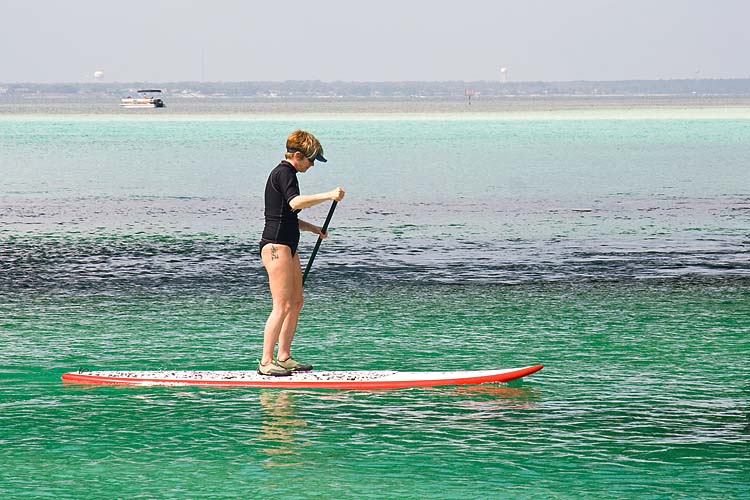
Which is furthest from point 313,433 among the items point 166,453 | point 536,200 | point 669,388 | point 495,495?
point 536,200

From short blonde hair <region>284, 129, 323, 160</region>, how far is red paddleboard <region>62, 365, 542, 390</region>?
1.71 m

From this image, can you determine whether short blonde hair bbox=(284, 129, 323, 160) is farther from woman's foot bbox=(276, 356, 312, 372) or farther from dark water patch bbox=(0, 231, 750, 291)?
dark water patch bbox=(0, 231, 750, 291)

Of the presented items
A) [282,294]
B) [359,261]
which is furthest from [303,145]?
[359,261]

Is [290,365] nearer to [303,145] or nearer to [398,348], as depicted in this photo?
[303,145]

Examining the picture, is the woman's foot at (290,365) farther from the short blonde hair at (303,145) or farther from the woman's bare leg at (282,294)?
the short blonde hair at (303,145)

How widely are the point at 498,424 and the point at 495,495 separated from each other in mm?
1557

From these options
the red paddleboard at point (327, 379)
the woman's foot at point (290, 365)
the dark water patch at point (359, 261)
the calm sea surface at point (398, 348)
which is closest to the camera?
the calm sea surface at point (398, 348)

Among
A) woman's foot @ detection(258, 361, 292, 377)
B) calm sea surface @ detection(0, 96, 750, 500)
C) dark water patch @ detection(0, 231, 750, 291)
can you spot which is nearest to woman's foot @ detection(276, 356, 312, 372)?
woman's foot @ detection(258, 361, 292, 377)

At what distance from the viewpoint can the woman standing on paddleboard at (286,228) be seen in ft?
32.8

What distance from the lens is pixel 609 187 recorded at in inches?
1467

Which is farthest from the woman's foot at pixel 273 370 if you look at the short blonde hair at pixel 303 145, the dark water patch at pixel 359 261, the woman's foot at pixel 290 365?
the dark water patch at pixel 359 261

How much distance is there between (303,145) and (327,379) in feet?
5.91

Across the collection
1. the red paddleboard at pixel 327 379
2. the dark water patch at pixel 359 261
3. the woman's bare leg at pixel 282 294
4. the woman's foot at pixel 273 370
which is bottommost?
the dark water patch at pixel 359 261

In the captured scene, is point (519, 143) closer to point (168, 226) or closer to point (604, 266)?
point (168, 226)
